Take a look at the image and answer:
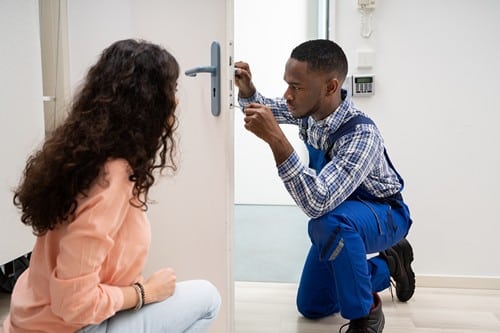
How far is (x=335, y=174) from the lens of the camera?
55.7 inches

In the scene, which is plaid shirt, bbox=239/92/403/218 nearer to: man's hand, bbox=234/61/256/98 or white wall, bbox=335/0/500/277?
man's hand, bbox=234/61/256/98

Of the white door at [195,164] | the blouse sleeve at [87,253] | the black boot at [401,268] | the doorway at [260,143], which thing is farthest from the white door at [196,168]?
the doorway at [260,143]

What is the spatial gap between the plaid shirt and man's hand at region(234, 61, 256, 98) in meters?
0.03

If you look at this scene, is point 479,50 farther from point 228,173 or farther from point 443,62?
point 228,173

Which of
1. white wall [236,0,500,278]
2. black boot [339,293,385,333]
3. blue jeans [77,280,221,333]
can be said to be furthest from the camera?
white wall [236,0,500,278]

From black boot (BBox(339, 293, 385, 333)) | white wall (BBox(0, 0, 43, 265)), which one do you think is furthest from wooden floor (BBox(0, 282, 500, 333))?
white wall (BBox(0, 0, 43, 265))

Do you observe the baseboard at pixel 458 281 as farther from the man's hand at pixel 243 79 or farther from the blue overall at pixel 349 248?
the man's hand at pixel 243 79

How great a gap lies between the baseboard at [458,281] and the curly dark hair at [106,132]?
1656mm

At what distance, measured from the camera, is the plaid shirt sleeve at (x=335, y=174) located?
135 cm

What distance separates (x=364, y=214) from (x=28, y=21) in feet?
4.40

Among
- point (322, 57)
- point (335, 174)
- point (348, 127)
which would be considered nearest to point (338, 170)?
point (335, 174)

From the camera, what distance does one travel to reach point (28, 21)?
5.41 feet

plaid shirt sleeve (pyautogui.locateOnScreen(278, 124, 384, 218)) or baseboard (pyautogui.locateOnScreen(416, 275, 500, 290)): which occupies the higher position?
plaid shirt sleeve (pyautogui.locateOnScreen(278, 124, 384, 218))

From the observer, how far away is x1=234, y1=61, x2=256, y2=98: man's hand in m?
1.62
